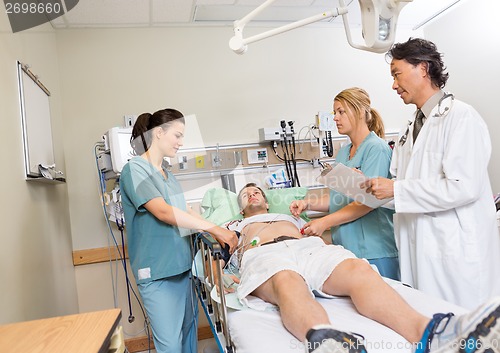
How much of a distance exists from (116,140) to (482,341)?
6.98ft

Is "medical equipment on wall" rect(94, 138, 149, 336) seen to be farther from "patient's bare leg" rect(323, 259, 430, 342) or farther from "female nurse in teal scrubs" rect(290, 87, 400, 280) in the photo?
"patient's bare leg" rect(323, 259, 430, 342)

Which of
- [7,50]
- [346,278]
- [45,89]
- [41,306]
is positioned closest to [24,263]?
[41,306]

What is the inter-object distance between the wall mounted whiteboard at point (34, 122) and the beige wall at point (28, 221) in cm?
5

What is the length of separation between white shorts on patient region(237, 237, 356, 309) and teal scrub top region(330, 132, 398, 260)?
25 cm

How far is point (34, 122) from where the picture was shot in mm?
2223

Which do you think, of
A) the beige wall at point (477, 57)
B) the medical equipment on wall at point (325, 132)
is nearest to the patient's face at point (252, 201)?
the medical equipment on wall at point (325, 132)

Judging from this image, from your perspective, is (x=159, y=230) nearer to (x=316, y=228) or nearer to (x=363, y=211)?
(x=316, y=228)

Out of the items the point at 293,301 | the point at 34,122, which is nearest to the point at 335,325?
the point at 293,301

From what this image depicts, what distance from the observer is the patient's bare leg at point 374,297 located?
112 centimetres

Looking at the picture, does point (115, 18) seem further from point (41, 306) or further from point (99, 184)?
point (41, 306)

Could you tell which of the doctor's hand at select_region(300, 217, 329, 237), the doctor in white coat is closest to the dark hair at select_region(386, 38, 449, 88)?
the doctor in white coat

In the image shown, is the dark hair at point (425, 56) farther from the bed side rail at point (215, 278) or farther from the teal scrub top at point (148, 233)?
the teal scrub top at point (148, 233)

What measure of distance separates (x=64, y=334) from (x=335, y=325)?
2.58 ft

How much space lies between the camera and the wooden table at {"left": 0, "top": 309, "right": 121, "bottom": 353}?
0.93 meters
